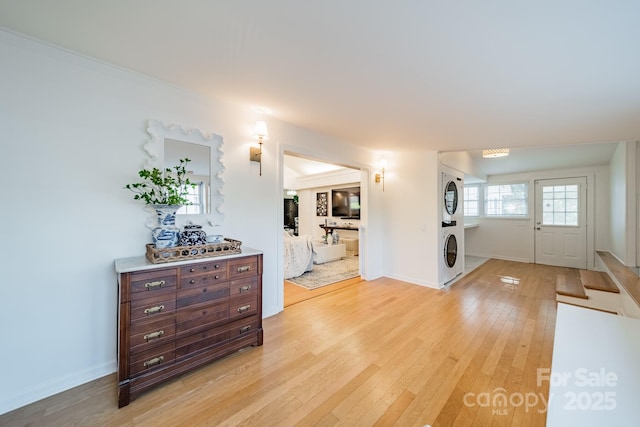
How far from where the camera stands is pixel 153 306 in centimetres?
169

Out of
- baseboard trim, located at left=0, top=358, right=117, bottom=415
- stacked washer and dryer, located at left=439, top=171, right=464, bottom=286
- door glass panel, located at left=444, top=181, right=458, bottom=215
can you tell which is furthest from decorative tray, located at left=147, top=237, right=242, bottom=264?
door glass panel, located at left=444, top=181, right=458, bottom=215

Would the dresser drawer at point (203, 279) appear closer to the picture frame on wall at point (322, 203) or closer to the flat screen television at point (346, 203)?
the flat screen television at point (346, 203)

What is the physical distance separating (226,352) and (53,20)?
8.31 ft

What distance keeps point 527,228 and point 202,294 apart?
7411mm

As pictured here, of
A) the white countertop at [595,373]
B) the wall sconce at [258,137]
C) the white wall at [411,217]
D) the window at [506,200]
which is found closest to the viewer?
the white countertop at [595,373]

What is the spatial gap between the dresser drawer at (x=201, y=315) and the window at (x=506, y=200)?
7333 mm

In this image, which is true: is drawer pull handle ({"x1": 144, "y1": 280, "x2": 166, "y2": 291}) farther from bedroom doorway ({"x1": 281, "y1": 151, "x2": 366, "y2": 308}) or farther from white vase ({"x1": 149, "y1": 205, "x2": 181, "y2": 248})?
bedroom doorway ({"x1": 281, "y1": 151, "x2": 366, "y2": 308})

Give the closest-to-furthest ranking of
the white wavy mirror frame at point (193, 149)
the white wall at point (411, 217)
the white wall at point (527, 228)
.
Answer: the white wavy mirror frame at point (193, 149) → the white wall at point (411, 217) → the white wall at point (527, 228)

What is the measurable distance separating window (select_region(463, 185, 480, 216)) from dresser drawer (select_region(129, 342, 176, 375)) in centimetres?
774

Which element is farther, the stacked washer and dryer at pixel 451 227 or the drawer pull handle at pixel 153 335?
the stacked washer and dryer at pixel 451 227

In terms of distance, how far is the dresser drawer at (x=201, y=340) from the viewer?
5.95 feet

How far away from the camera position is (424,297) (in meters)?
3.56

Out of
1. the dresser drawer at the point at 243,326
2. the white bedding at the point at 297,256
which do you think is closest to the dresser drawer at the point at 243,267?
the dresser drawer at the point at 243,326

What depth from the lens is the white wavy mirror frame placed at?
206cm
